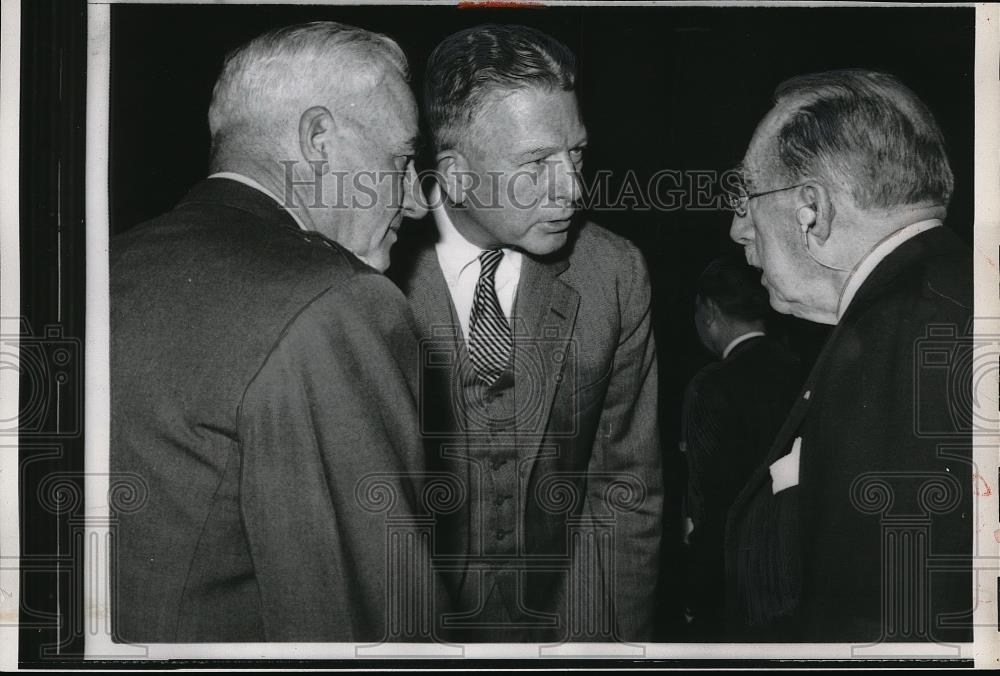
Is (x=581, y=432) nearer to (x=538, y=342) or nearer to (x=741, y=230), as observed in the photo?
(x=538, y=342)

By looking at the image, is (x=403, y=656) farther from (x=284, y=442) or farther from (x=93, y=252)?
(x=93, y=252)

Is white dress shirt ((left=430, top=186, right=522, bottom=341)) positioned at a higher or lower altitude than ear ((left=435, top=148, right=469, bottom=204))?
lower

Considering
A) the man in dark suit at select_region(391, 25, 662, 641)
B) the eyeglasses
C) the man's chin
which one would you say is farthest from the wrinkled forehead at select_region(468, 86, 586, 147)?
→ the eyeglasses

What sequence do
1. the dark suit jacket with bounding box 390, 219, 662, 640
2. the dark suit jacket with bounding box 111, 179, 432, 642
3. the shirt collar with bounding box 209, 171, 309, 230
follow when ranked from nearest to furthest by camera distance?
the dark suit jacket with bounding box 111, 179, 432, 642, the shirt collar with bounding box 209, 171, 309, 230, the dark suit jacket with bounding box 390, 219, 662, 640

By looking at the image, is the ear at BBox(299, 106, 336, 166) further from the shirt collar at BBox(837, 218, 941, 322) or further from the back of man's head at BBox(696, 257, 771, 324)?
the shirt collar at BBox(837, 218, 941, 322)

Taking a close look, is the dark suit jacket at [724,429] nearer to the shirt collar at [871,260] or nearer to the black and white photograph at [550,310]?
the black and white photograph at [550,310]

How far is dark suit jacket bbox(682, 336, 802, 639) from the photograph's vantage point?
2.57 metres

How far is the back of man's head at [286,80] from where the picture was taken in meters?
2.46

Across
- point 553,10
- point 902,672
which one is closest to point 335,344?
point 553,10

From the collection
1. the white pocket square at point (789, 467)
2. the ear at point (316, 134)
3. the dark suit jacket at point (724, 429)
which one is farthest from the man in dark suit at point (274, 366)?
the white pocket square at point (789, 467)

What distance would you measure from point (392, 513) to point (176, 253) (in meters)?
0.84

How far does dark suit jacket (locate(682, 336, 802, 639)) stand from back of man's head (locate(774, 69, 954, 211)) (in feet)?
1.57

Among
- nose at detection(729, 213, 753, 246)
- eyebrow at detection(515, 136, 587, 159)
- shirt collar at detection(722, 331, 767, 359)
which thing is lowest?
shirt collar at detection(722, 331, 767, 359)

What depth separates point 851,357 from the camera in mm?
2576
